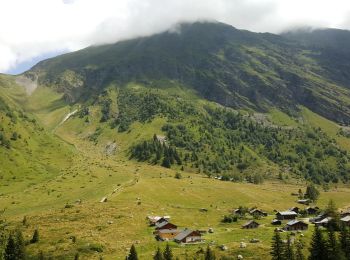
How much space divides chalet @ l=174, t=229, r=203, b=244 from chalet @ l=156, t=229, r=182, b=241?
2177 millimetres

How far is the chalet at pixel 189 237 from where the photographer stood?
369 ft

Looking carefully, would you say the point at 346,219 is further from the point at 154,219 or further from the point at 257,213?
the point at 154,219

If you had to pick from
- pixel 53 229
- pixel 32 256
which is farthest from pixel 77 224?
pixel 32 256

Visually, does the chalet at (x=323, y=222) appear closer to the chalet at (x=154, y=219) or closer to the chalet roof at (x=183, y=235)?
the chalet roof at (x=183, y=235)

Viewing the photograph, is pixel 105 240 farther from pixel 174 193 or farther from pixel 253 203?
pixel 253 203

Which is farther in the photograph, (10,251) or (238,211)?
(238,211)

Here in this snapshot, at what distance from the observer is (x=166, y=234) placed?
380ft

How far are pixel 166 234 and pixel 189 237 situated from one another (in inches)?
253

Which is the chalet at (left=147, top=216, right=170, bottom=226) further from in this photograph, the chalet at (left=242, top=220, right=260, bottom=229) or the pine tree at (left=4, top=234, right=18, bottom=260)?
the pine tree at (left=4, top=234, right=18, bottom=260)

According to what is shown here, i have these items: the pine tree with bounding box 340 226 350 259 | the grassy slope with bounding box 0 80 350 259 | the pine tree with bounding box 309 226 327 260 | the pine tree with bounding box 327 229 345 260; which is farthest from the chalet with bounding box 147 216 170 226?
the pine tree with bounding box 327 229 345 260

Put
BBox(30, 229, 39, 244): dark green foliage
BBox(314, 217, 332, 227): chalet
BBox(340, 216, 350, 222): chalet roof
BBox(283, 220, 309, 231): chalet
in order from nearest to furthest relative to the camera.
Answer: BBox(30, 229, 39, 244): dark green foliage
BBox(283, 220, 309, 231): chalet
BBox(314, 217, 332, 227): chalet
BBox(340, 216, 350, 222): chalet roof

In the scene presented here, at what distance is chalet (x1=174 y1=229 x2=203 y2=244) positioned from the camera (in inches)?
4432

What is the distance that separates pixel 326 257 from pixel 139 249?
42436 mm

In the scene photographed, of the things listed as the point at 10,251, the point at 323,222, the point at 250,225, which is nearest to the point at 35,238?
the point at 10,251
